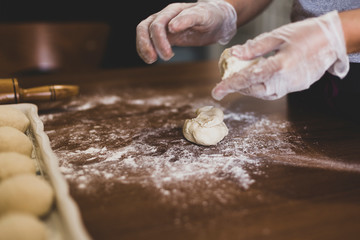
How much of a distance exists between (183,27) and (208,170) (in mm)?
505

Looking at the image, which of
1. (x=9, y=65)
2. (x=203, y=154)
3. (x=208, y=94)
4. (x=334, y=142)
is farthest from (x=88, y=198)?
(x=9, y=65)

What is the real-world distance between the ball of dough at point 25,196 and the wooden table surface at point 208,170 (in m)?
0.09

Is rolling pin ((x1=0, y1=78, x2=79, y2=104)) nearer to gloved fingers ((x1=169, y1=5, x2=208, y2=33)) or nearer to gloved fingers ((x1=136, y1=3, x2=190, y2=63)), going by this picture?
gloved fingers ((x1=136, y1=3, x2=190, y2=63))

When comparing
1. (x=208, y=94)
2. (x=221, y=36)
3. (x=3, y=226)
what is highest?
(x=221, y=36)

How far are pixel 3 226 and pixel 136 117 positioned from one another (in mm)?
778

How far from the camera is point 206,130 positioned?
1.03 metres

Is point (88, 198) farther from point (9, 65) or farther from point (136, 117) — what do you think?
point (9, 65)

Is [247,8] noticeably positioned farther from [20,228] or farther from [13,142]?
[20,228]

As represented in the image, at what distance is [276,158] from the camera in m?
0.97

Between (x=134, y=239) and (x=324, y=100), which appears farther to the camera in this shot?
(x=324, y=100)

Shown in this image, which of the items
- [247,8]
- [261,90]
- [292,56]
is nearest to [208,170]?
[261,90]

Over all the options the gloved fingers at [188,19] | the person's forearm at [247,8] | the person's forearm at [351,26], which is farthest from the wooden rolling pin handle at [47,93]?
the person's forearm at [351,26]

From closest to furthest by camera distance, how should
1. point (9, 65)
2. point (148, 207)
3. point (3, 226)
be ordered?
point (3, 226)
point (148, 207)
point (9, 65)

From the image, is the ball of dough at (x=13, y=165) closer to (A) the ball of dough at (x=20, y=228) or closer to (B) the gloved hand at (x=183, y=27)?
(A) the ball of dough at (x=20, y=228)
